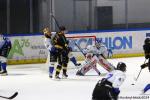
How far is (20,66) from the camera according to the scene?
15.9 m

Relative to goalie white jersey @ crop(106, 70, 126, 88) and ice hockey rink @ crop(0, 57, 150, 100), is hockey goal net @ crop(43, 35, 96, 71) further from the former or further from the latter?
goalie white jersey @ crop(106, 70, 126, 88)

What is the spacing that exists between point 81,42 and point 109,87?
9.87 metres

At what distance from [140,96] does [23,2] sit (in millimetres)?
10089

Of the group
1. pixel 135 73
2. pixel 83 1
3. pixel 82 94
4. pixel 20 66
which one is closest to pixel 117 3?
pixel 83 1

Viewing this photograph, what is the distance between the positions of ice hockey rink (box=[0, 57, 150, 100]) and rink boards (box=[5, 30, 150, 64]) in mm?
1483

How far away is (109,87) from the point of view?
6.67 metres

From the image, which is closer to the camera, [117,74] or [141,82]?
[117,74]

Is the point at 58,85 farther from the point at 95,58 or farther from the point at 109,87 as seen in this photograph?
the point at 109,87

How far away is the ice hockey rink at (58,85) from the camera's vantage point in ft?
31.6

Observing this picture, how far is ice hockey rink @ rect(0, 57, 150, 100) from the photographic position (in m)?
9.62

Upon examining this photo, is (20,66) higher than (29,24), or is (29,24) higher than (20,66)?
(29,24)

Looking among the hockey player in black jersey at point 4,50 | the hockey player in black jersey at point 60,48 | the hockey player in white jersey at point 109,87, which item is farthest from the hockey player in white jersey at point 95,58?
the hockey player in white jersey at point 109,87

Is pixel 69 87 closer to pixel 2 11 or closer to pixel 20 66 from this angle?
pixel 20 66

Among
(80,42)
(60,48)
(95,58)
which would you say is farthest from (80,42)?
(60,48)
